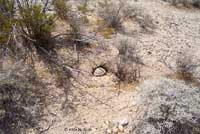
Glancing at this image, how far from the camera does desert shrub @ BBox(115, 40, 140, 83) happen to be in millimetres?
4996

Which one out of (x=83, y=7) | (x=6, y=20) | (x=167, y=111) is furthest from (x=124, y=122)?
(x=83, y=7)

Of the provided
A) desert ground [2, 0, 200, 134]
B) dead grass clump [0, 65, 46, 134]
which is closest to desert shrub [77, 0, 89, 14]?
desert ground [2, 0, 200, 134]

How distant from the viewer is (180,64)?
530 centimetres

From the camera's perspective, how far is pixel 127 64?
5281 millimetres

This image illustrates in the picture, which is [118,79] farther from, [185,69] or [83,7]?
[83,7]

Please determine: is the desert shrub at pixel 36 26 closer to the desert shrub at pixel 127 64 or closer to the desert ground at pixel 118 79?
the desert ground at pixel 118 79

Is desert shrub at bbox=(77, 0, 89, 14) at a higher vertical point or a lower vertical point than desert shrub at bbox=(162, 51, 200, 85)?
higher

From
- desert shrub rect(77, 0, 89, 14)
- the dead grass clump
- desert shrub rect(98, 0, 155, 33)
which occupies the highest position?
desert shrub rect(77, 0, 89, 14)

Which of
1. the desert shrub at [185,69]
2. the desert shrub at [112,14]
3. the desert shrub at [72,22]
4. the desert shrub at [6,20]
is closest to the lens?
the desert shrub at [6,20]

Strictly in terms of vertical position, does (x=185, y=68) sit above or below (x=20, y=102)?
above

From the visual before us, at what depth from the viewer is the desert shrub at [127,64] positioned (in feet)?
16.4

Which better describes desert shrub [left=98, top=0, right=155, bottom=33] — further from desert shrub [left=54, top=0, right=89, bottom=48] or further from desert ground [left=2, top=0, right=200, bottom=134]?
desert shrub [left=54, top=0, right=89, bottom=48]

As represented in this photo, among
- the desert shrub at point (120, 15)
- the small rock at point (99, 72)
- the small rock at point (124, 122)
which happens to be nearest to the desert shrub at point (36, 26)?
the small rock at point (99, 72)

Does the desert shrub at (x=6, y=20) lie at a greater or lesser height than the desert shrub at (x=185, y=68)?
greater
